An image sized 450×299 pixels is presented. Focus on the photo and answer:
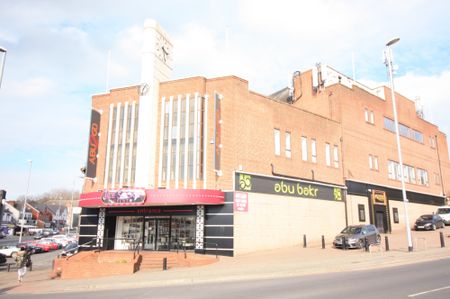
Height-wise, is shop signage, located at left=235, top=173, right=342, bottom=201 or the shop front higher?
shop signage, located at left=235, top=173, right=342, bottom=201

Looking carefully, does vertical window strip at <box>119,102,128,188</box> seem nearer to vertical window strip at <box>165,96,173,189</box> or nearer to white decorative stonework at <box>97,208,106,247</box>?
white decorative stonework at <box>97,208,106,247</box>

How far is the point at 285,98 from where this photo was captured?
144ft

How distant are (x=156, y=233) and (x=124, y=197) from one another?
4.10 meters

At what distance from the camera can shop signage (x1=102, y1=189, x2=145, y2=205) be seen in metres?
24.6

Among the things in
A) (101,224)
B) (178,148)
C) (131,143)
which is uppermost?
(131,143)

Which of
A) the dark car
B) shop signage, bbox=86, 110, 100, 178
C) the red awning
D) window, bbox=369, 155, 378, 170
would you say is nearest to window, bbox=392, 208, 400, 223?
the dark car

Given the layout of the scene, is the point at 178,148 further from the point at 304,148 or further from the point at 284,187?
A: the point at 304,148

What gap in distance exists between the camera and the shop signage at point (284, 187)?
2648 centimetres

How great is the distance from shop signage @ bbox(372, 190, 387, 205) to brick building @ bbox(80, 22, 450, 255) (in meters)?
4.61

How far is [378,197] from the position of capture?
39719mm

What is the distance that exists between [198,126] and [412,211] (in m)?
31.7

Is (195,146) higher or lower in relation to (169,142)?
lower

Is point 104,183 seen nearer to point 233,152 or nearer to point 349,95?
point 233,152

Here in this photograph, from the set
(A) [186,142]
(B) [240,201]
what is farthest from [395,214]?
(A) [186,142]
